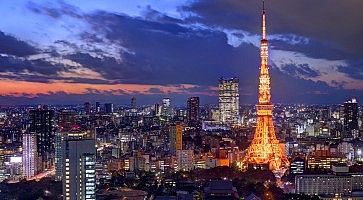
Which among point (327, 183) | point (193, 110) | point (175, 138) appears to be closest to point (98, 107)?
point (193, 110)

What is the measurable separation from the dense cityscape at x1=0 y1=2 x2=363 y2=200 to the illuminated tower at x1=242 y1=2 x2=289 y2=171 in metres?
0.03

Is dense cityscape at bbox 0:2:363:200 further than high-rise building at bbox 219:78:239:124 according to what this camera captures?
No

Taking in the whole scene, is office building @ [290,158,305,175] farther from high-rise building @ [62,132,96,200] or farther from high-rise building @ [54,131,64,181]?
high-rise building @ [62,132,96,200]

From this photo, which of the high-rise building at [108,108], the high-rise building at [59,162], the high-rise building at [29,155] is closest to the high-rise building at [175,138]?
the high-rise building at [29,155]

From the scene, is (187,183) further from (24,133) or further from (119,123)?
(119,123)

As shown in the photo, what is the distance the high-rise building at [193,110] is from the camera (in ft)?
103

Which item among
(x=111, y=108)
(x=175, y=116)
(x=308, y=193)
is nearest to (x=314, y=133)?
(x=175, y=116)

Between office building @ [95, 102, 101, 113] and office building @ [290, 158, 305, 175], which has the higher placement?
office building @ [95, 102, 101, 113]

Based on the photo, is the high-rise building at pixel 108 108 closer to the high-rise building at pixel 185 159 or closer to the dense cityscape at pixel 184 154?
→ the dense cityscape at pixel 184 154

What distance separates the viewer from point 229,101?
33.3 m

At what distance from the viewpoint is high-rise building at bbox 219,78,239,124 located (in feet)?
108

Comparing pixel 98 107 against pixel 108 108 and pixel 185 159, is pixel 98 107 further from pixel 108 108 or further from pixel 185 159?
pixel 185 159

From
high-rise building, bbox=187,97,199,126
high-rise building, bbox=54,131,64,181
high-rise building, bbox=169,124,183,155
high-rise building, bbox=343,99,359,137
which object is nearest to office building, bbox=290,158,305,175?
high-rise building, bbox=169,124,183,155

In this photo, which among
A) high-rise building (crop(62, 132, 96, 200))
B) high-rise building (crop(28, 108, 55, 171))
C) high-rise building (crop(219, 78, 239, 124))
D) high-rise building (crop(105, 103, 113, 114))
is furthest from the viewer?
high-rise building (crop(219, 78, 239, 124))
